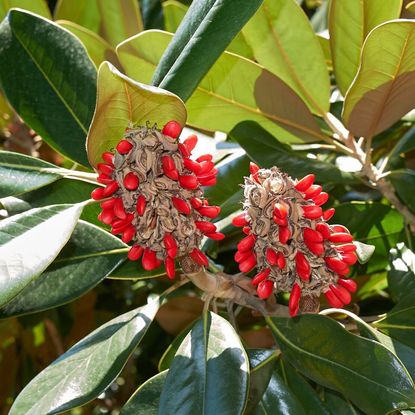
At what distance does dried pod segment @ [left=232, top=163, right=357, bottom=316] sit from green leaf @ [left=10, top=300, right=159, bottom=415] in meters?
0.24

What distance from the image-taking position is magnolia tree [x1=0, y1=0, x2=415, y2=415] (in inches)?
40.3

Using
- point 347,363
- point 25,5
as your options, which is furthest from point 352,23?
point 25,5

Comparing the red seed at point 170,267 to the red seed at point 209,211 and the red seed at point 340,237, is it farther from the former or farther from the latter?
the red seed at point 340,237

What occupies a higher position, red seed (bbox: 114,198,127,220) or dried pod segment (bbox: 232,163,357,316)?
red seed (bbox: 114,198,127,220)

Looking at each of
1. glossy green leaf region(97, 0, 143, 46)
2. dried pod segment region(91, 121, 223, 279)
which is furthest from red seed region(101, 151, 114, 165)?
glossy green leaf region(97, 0, 143, 46)

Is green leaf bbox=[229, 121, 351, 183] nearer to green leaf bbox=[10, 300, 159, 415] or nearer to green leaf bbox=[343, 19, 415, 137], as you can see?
green leaf bbox=[343, 19, 415, 137]

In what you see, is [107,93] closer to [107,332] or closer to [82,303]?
[107,332]

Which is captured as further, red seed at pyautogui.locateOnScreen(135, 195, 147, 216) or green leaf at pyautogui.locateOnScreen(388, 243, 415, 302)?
green leaf at pyautogui.locateOnScreen(388, 243, 415, 302)

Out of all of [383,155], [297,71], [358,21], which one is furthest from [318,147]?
[383,155]

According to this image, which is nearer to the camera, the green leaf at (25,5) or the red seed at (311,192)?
the red seed at (311,192)

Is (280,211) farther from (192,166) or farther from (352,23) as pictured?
(352,23)

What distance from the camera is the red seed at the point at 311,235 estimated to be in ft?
3.39

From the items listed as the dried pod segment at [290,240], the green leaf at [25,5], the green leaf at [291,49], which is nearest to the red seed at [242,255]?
the dried pod segment at [290,240]

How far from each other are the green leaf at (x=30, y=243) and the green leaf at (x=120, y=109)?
98mm
